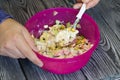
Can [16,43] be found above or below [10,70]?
above

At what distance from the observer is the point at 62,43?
3.66 feet

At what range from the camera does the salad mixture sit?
1079 mm

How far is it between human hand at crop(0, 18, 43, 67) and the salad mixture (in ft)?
0.32

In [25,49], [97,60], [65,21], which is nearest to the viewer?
[25,49]

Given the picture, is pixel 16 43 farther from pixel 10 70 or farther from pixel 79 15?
pixel 79 15

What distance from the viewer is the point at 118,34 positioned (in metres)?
1.19

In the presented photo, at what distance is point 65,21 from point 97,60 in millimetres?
281

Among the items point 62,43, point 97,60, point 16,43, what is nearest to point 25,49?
point 16,43

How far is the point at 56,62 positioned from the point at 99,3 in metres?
0.54

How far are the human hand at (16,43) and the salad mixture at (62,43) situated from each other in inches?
3.8

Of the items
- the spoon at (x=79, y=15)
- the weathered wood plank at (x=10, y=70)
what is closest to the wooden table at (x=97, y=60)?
the weathered wood plank at (x=10, y=70)

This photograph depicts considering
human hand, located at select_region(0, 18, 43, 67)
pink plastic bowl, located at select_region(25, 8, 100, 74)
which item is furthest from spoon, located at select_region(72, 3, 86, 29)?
human hand, located at select_region(0, 18, 43, 67)

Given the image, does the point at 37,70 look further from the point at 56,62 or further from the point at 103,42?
the point at 103,42

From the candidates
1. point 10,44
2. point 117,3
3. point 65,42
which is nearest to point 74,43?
point 65,42
